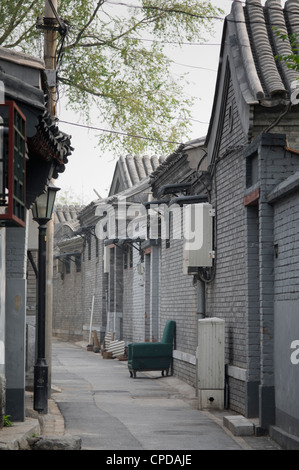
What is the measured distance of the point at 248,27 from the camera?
15.3m

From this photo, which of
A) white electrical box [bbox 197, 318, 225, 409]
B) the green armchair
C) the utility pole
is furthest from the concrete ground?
the utility pole

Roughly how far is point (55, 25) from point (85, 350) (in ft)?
64.7

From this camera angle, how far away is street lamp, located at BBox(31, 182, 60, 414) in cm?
1257

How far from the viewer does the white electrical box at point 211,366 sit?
14203 millimetres

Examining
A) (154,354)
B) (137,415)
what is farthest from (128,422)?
(154,354)

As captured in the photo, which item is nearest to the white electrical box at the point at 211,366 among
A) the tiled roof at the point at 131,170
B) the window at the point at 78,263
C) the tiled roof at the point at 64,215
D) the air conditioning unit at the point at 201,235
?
the air conditioning unit at the point at 201,235

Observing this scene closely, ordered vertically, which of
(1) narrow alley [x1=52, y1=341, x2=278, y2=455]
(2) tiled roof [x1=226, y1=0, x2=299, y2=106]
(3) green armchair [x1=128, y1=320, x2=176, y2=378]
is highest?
(2) tiled roof [x1=226, y1=0, x2=299, y2=106]

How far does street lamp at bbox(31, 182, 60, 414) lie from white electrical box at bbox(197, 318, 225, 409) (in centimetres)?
273

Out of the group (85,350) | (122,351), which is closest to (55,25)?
(122,351)

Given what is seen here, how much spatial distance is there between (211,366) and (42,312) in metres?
3.11

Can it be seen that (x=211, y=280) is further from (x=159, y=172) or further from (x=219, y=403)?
(x=159, y=172)

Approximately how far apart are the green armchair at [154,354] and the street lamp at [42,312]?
7.48 m

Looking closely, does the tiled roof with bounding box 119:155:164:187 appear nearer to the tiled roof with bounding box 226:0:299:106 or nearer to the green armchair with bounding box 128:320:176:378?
the green armchair with bounding box 128:320:176:378

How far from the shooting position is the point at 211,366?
1423 centimetres
